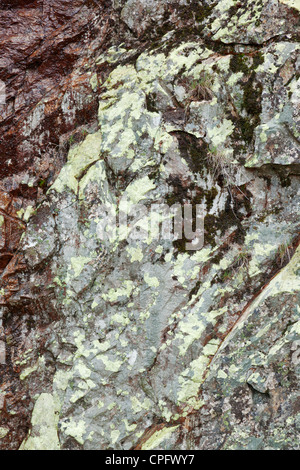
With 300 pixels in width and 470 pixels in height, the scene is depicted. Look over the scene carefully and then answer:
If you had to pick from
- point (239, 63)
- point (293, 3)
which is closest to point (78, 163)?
point (239, 63)

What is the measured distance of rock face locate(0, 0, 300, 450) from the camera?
391cm

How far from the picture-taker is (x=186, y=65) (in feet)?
13.7

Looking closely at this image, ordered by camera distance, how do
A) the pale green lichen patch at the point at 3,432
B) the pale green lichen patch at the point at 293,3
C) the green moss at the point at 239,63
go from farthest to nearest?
1. the pale green lichen patch at the point at 3,432
2. the green moss at the point at 239,63
3. the pale green lichen patch at the point at 293,3

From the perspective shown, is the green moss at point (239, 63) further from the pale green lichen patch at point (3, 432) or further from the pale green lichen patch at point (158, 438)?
the pale green lichen patch at point (3, 432)

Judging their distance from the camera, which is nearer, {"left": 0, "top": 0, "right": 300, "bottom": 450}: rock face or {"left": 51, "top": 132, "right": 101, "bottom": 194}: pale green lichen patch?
{"left": 0, "top": 0, "right": 300, "bottom": 450}: rock face

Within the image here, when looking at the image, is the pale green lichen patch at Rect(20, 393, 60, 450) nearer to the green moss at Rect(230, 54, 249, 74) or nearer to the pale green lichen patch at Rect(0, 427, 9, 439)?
the pale green lichen patch at Rect(0, 427, 9, 439)

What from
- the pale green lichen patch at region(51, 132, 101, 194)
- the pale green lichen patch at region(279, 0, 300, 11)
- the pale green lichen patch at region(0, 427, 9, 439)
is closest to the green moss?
the pale green lichen patch at region(279, 0, 300, 11)

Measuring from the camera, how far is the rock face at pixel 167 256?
3.91m

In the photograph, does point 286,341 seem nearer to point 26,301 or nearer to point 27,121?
point 26,301

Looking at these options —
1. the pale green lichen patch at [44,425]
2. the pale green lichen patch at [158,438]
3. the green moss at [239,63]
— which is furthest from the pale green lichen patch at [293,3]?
the pale green lichen patch at [44,425]

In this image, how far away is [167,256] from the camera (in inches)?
161

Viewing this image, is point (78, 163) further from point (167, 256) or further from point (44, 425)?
point (44, 425)

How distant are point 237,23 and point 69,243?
3.10 metres
